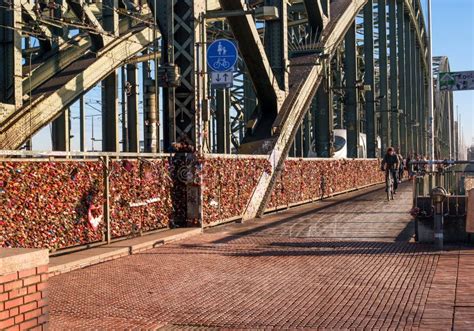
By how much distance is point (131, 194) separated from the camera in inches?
428

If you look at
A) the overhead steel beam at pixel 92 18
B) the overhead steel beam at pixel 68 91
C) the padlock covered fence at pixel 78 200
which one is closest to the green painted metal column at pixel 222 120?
the overhead steel beam at pixel 68 91

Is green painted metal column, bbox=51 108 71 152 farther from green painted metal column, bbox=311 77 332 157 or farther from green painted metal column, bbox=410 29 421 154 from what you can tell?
green painted metal column, bbox=410 29 421 154

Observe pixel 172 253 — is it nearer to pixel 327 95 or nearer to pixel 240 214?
pixel 240 214

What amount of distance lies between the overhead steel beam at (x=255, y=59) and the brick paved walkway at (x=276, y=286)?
263 inches

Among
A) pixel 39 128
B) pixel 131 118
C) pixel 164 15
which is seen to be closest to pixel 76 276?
pixel 164 15

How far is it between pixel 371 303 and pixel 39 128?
13.2 meters

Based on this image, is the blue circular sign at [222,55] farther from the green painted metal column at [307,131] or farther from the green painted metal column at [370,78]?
the green painted metal column at [307,131]

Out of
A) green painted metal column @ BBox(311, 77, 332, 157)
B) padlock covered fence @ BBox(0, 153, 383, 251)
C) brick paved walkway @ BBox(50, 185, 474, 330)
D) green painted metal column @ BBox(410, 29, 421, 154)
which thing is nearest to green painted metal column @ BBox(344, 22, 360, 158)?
green painted metal column @ BBox(311, 77, 332, 157)

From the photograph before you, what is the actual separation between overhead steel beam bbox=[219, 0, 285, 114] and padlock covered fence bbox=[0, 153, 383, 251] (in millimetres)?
2645

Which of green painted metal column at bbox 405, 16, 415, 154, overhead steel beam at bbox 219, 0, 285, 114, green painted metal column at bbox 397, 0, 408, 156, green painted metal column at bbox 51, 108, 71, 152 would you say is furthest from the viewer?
green painted metal column at bbox 405, 16, 415, 154

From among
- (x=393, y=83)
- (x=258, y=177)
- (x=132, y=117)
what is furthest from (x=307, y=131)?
(x=258, y=177)

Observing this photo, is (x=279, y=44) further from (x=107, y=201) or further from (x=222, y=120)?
(x=222, y=120)

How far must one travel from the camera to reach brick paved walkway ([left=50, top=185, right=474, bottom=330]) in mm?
5852

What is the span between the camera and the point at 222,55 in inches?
509
